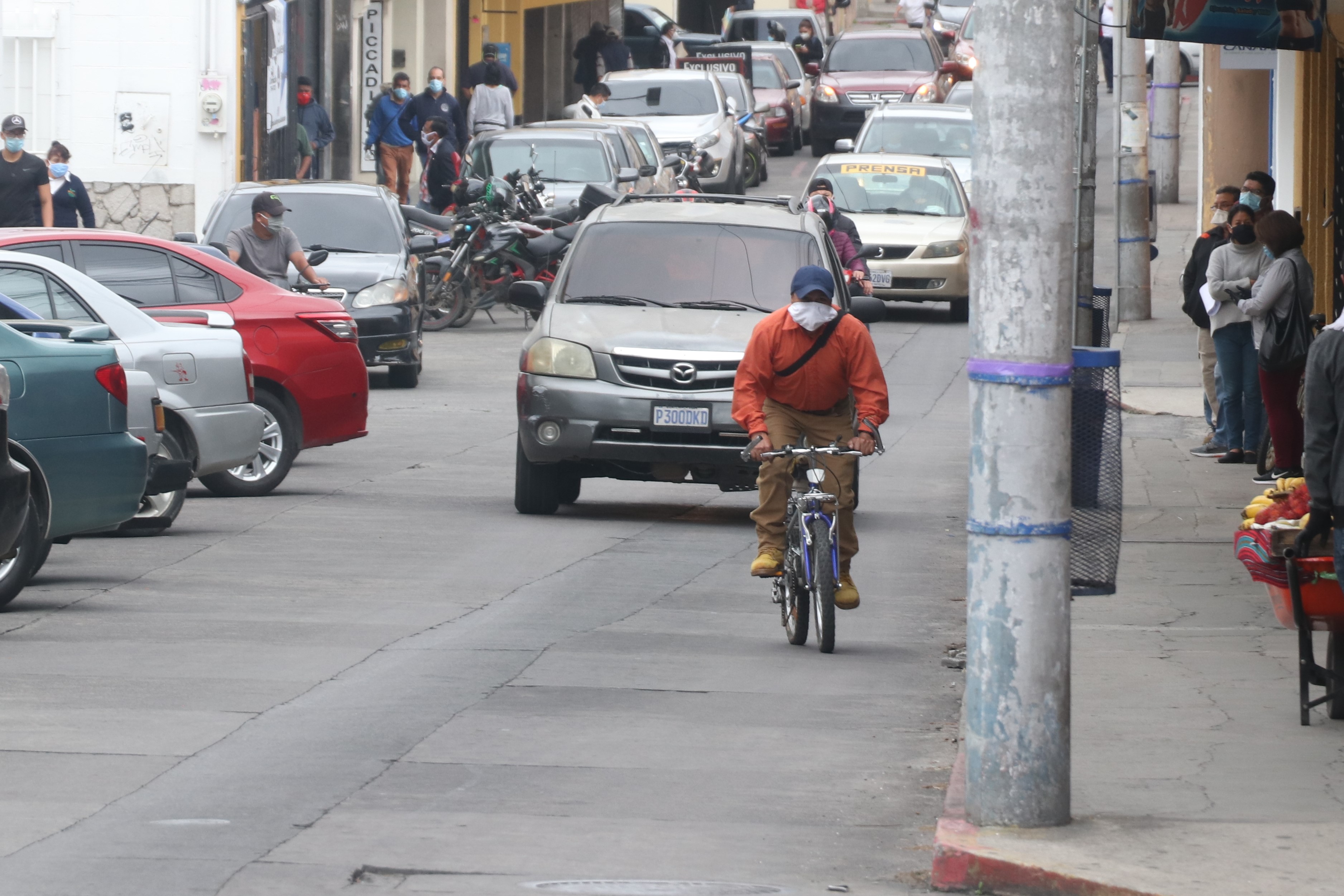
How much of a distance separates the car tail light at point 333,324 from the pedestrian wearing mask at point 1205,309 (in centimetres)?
577

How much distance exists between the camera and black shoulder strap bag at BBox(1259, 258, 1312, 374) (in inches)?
588

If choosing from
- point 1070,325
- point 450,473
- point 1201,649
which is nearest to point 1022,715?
Answer: point 1070,325

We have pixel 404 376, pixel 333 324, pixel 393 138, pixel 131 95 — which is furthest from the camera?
pixel 393 138

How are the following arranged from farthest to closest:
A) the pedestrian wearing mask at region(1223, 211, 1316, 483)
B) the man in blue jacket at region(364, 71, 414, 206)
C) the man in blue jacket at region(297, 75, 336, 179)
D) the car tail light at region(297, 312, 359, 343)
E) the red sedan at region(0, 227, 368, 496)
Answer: the man in blue jacket at region(364, 71, 414, 206) < the man in blue jacket at region(297, 75, 336, 179) < the car tail light at region(297, 312, 359, 343) < the red sedan at region(0, 227, 368, 496) < the pedestrian wearing mask at region(1223, 211, 1316, 483)

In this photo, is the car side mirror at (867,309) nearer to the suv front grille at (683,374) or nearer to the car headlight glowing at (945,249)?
the suv front grille at (683,374)

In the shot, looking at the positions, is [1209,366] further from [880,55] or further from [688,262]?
[880,55]

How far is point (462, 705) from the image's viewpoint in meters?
8.76

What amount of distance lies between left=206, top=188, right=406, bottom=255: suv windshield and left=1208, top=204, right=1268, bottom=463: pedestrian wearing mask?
7.69 m

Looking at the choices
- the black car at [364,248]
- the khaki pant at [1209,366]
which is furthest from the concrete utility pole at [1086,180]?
the black car at [364,248]

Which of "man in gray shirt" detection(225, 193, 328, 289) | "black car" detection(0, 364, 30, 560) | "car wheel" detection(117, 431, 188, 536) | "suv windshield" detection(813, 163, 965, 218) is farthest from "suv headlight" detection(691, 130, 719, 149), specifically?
"black car" detection(0, 364, 30, 560)

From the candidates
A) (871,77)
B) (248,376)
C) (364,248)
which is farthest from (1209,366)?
(871,77)

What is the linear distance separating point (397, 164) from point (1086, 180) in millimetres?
21103

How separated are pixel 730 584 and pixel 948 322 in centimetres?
1621

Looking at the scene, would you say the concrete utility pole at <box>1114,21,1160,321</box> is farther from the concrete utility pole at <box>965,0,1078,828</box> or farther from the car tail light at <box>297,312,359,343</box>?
the concrete utility pole at <box>965,0,1078,828</box>
